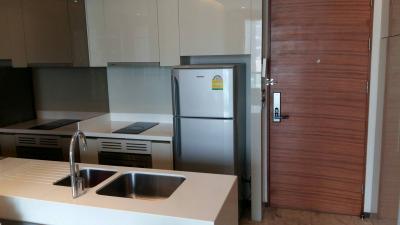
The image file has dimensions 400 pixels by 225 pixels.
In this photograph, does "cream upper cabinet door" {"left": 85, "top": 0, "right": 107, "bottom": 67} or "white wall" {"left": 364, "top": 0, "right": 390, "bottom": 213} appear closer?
"white wall" {"left": 364, "top": 0, "right": 390, "bottom": 213}

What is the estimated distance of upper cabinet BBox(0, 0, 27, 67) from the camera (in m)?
2.91

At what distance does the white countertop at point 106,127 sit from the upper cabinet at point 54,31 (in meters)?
0.64

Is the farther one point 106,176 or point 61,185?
point 106,176

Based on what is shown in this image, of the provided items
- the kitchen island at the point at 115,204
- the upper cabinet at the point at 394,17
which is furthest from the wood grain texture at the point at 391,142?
the kitchen island at the point at 115,204

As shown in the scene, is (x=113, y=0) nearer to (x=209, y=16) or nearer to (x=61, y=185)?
(x=209, y=16)

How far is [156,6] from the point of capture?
315cm

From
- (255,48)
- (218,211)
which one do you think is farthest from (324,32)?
(218,211)

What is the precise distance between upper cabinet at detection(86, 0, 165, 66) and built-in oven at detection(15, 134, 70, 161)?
87cm

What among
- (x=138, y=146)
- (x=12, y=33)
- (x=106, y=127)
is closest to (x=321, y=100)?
(x=138, y=146)

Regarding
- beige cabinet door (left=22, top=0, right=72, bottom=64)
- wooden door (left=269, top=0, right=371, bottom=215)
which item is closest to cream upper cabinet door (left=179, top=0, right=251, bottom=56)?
wooden door (left=269, top=0, right=371, bottom=215)

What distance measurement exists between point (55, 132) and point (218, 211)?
7.66ft

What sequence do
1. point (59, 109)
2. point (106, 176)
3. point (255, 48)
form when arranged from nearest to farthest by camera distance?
1. point (106, 176)
2. point (255, 48)
3. point (59, 109)

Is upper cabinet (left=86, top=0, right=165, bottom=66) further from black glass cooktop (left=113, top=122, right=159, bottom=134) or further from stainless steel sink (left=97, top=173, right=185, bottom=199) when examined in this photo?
stainless steel sink (left=97, top=173, right=185, bottom=199)

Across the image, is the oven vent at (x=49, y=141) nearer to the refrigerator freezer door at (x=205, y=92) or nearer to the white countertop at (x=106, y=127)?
the white countertop at (x=106, y=127)
